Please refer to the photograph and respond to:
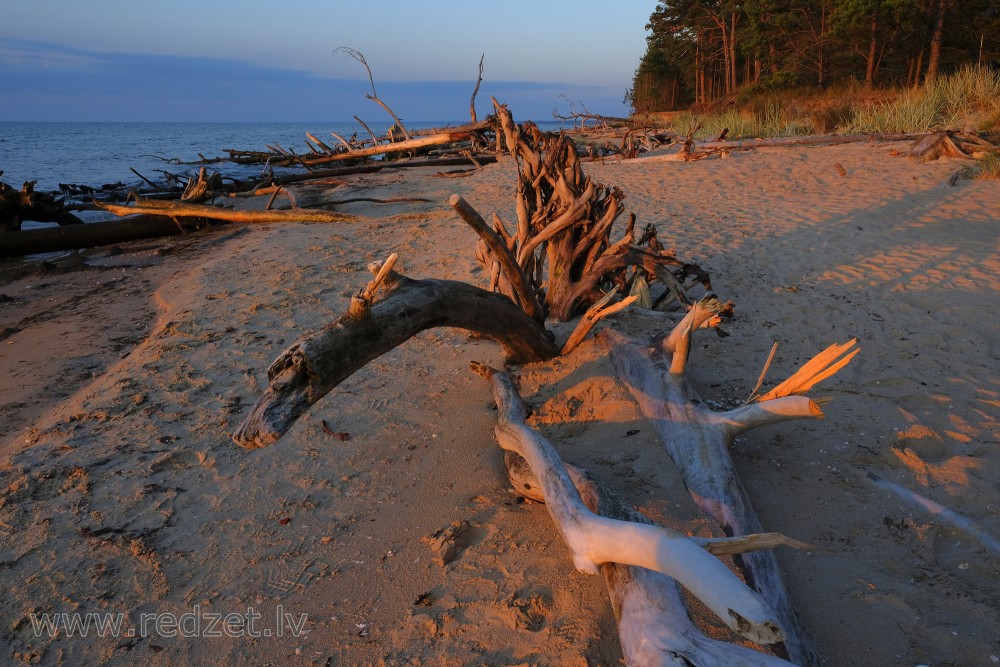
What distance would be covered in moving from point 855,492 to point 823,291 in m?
2.91

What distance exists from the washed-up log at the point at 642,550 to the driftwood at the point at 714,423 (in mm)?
548

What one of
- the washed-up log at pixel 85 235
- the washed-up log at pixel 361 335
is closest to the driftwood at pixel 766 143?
the washed-up log at pixel 85 235

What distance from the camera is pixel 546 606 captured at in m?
2.19

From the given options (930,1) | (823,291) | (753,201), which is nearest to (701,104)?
(930,1)

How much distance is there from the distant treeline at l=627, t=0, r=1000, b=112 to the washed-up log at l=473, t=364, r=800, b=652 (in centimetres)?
1895

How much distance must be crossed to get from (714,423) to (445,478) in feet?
4.46

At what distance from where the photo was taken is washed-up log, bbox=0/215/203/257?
9297 mm

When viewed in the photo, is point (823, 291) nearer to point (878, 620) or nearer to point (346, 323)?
point (878, 620)

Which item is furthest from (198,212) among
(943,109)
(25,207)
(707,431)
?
(943,109)

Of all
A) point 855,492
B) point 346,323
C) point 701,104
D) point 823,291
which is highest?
point 701,104

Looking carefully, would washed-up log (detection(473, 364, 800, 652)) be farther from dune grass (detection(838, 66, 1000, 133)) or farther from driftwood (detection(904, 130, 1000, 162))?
dune grass (detection(838, 66, 1000, 133))

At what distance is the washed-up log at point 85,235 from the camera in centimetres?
930

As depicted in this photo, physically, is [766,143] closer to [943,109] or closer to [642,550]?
[943,109]

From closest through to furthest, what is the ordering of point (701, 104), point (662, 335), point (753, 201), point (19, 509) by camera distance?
point (19, 509), point (662, 335), point (753, 201), point (701, 104)
